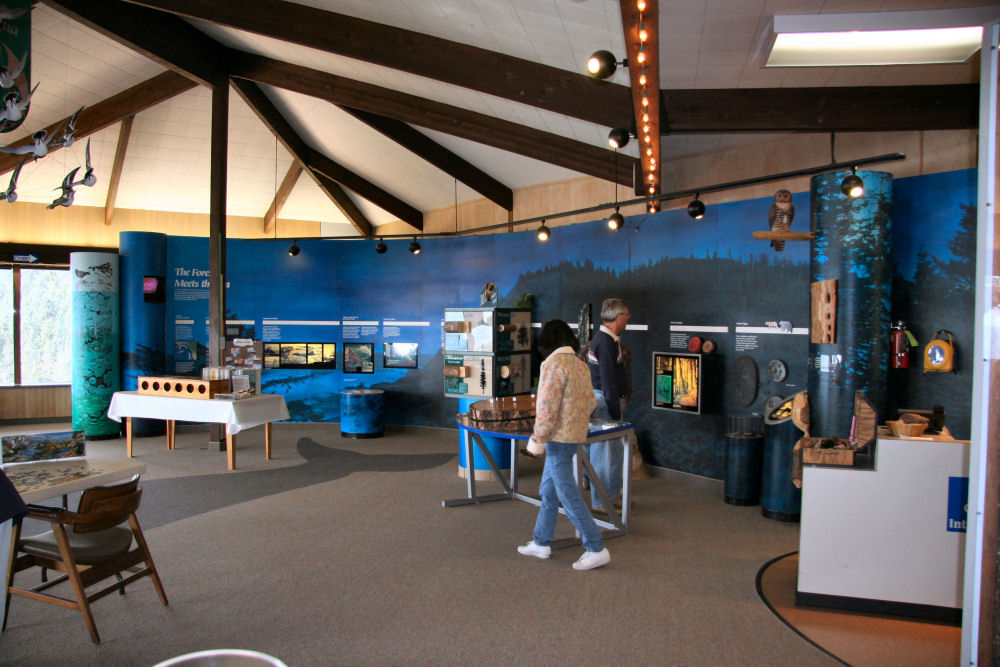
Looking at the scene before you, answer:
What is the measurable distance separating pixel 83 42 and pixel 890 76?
896 cm

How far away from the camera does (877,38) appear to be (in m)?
4.06

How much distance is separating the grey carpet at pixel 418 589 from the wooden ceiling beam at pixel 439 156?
16.5 feet

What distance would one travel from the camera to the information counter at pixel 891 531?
3.86m

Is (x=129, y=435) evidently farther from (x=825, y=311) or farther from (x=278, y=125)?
(x=825, y=311)

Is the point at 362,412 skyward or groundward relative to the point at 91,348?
groundward

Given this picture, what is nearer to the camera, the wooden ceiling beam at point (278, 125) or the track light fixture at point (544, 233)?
the track light fixture at point (544, 233)

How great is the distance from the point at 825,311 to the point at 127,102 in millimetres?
9750

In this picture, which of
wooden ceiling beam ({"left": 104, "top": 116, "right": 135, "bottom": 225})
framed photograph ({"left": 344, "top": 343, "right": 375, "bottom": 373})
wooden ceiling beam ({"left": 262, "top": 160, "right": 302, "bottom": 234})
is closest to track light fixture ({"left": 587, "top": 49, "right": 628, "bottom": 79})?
framed photograph ({"left": 344, "top": 343, "right": 375, "bottom": 373})

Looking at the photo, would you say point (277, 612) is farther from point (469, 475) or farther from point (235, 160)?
point (235, 160)

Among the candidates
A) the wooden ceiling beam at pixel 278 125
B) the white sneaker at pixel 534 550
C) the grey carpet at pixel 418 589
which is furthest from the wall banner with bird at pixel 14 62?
the white sneaker at pixel 534 550

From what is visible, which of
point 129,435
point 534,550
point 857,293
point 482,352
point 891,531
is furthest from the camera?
point 129,435

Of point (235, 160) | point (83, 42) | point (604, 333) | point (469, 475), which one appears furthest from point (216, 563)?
point (235, 160)

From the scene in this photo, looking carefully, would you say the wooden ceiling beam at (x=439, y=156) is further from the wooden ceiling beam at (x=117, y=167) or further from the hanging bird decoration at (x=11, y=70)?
the hanging bird decoration at (x=11, y=70)

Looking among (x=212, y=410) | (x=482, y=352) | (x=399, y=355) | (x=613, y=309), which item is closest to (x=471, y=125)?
(x=482, y=352)
